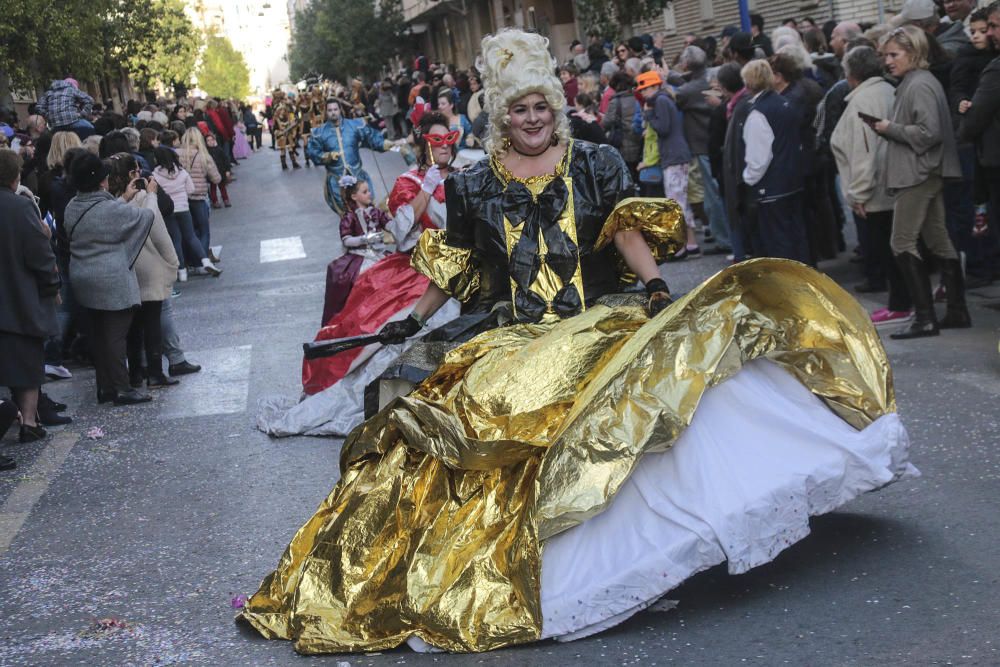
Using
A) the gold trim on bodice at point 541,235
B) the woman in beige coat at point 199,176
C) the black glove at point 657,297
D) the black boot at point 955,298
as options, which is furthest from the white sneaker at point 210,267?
the black glove at point 657,297

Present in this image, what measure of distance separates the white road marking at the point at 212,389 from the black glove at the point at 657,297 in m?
5.02

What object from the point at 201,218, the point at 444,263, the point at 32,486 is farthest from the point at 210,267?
the point at 444,263

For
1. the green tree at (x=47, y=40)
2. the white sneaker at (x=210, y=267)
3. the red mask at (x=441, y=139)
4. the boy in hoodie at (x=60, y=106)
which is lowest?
the white sneaker at (x=210, y=267)

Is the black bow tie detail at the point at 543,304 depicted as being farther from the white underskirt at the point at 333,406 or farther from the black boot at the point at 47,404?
the black boot at the point at 47,404

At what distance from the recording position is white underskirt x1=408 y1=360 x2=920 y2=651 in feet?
13.8

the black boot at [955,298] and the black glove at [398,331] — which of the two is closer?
the black glove at [398,331]

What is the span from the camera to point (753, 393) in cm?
450

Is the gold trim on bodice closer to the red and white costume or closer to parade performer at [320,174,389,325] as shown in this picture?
the red and white costume

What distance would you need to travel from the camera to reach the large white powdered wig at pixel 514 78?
17.0ft

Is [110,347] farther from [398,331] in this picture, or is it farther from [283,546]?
[398,331]

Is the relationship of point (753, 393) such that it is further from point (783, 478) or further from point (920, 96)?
point (920, 96)

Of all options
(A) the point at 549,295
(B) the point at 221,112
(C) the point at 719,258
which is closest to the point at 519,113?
(A) the point at 549,295

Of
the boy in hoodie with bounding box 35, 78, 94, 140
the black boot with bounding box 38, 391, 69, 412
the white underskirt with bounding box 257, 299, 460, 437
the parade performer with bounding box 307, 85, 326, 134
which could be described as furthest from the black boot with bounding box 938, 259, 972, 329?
the parade performer with bounding box 307, 85, 326, 134

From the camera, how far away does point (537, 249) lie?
519 centimetres
